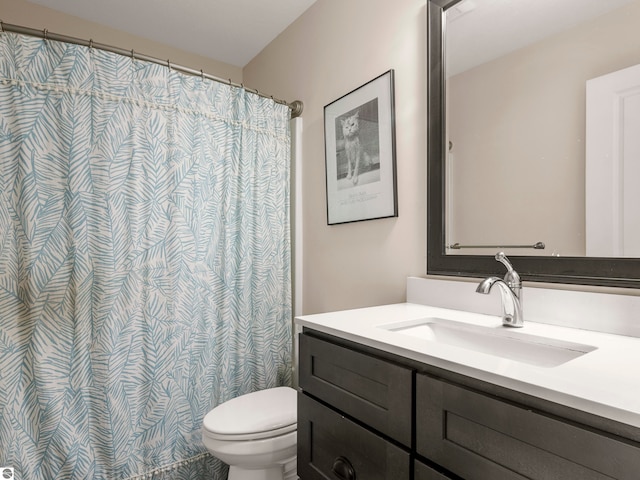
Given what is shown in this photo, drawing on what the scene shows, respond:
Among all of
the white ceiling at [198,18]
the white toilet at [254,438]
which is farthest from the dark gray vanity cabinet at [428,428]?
the white ceiling at [198,18]

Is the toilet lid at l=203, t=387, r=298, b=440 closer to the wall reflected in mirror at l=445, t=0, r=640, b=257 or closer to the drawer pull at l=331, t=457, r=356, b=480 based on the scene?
the drawer pull at l=331, t=457, r=356, b=480

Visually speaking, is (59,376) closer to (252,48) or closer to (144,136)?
(144,136)

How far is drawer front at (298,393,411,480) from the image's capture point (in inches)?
33.1

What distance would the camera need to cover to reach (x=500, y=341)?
100 centimetres

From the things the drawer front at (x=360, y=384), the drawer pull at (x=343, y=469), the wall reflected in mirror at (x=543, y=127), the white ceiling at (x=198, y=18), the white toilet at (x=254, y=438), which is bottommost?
the white toilet at (x=254, y=438)

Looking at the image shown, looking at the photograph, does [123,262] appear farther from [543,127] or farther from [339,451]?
[543,127]

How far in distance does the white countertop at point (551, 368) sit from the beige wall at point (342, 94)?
19.1 inches

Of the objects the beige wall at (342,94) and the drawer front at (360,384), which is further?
the beige wall at (342,94)

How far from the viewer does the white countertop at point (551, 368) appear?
0.56 meters

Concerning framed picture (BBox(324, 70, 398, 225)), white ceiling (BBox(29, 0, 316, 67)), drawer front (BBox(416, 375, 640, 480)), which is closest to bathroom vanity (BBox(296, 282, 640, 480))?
drawer front (BBox(416, 375, 640, 480))

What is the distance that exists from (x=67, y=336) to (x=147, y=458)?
24.9 inches

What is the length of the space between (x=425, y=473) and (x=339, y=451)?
0.91 feet

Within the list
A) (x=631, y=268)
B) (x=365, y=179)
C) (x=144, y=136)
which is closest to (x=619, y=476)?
(x=631, y=268)

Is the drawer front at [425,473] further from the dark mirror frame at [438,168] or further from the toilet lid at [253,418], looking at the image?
the toilet lid at [253,418]
